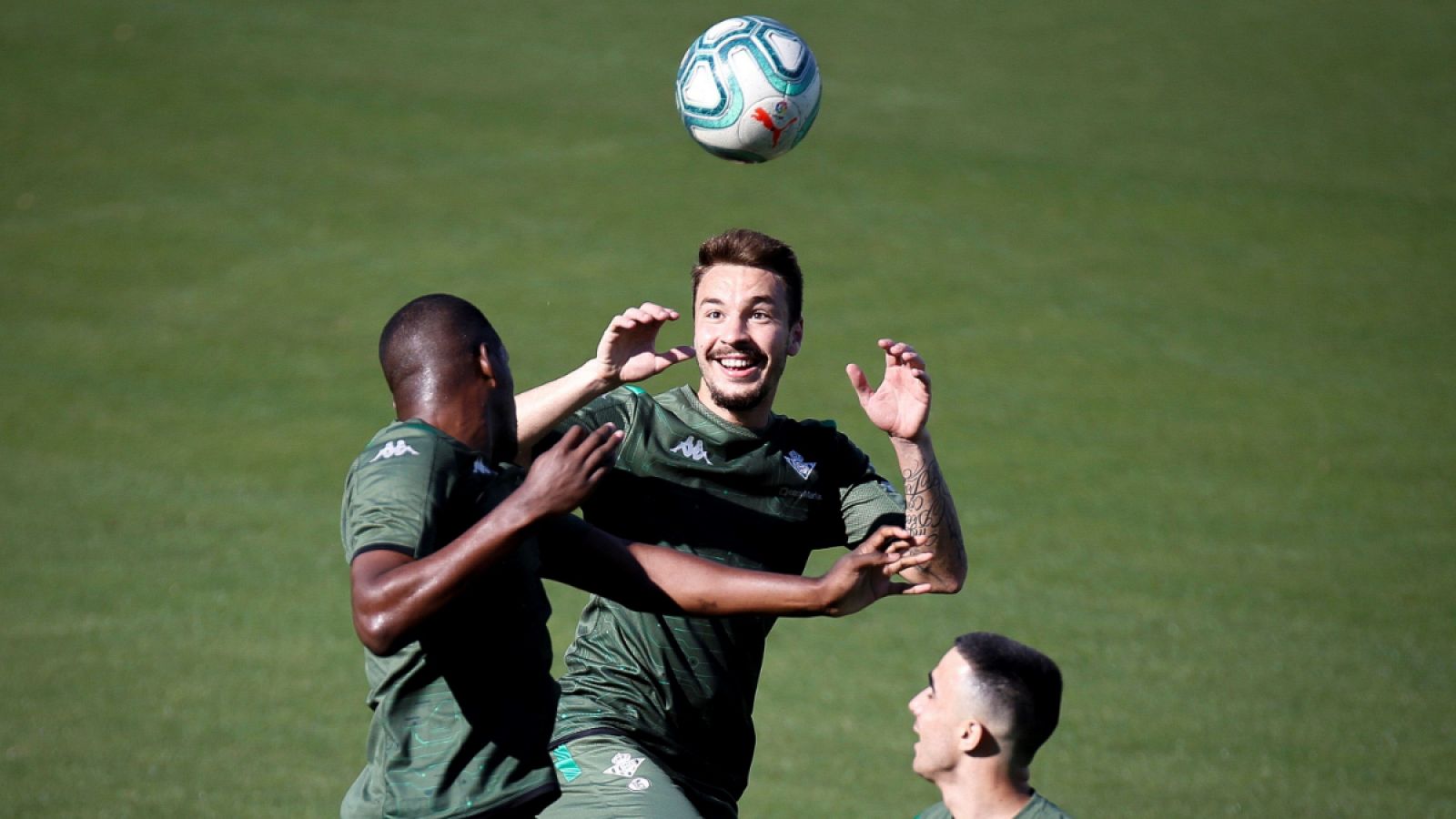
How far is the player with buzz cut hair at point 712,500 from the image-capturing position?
5.76 meters

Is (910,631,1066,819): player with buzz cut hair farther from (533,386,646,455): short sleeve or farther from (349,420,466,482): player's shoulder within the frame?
(349,420,466,482): player's shoulder

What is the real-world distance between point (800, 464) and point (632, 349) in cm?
87

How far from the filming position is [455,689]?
4211mm

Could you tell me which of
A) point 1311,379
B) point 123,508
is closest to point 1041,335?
point 1311,379

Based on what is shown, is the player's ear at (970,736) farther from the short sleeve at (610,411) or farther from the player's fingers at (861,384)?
the short sleeve at (610,411)

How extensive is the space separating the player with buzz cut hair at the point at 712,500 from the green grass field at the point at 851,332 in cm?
443

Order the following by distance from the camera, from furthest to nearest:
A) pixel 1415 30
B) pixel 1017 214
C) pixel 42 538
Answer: pixel 1415 30 < pixel 1017 214 < pixel 42 538

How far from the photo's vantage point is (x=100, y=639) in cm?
1234

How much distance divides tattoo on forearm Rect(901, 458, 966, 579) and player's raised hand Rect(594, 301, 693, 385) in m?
1.01

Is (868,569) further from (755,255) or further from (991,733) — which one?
(755,255)

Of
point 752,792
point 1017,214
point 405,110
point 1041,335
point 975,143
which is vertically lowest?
point 752,792

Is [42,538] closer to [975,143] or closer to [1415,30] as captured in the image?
[975,143]

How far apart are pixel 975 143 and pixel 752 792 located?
1531 cm

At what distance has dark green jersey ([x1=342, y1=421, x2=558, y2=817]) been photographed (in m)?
4.11
